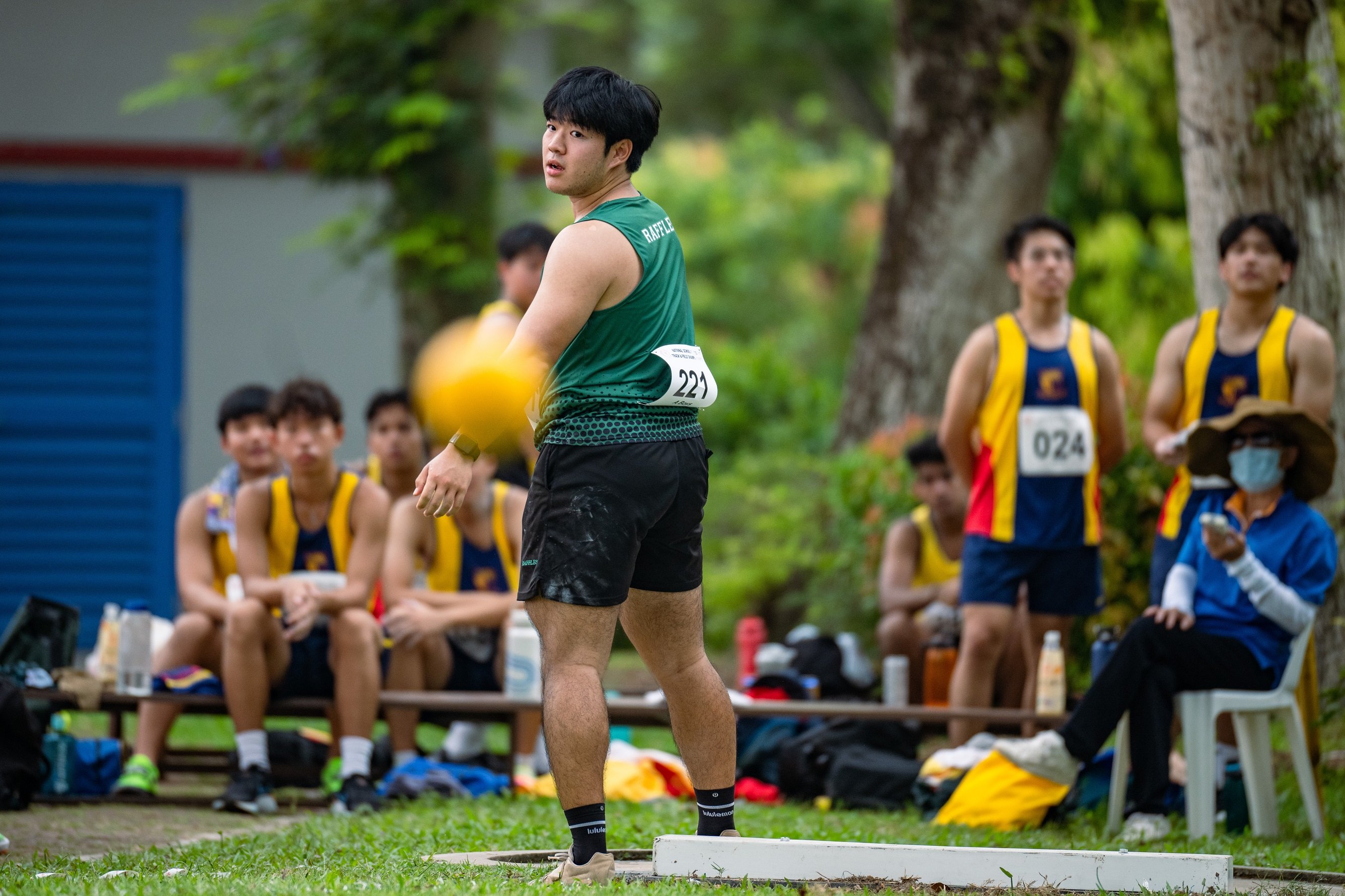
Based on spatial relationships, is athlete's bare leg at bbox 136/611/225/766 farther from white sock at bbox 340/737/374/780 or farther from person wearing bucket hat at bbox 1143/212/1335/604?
person wearing bucket hat at bbox 1143/212/1335/604

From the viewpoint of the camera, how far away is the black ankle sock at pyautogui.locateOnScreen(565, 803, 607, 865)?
4.39 metres

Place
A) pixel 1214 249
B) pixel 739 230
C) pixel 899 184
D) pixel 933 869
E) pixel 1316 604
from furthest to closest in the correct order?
pixel 739 230
pixel 899 184
pixel 1214 249
pixel 1316 604
pixel 933 869

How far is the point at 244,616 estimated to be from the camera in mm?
7090

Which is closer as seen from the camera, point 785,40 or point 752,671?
point 752,671

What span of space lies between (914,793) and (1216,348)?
2.22m

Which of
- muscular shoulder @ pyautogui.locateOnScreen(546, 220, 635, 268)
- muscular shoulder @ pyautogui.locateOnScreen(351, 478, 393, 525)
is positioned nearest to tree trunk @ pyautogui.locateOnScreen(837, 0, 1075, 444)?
muscular shoulder @ pyautogui.locateOnScreen(351, 478, 393, 525)

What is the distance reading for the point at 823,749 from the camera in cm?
744

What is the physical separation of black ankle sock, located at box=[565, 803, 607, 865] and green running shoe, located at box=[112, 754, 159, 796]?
11.2 feet

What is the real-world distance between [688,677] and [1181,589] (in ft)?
8.29

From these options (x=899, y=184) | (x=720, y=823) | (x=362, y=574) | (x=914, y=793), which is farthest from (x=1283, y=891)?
(x=899, y=184)

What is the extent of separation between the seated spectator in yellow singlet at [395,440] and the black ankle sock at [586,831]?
4.05 meters

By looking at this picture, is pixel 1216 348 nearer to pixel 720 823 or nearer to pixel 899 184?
pixel 720 823

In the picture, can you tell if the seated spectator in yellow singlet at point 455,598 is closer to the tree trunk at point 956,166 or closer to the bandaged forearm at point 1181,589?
the bandaged forearm at point 1181,589

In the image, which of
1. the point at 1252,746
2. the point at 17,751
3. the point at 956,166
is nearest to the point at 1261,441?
the point at 1252,746
